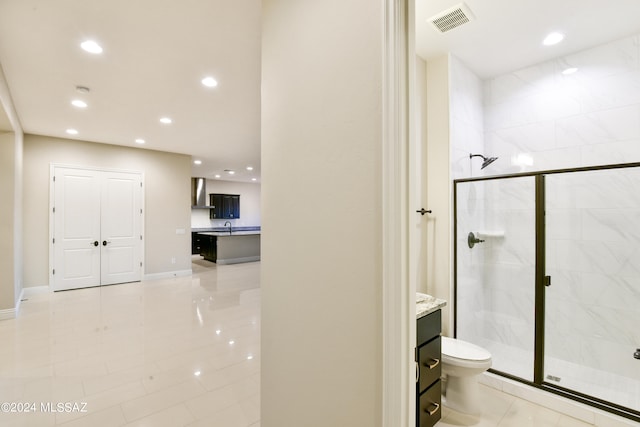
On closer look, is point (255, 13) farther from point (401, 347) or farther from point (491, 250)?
point (491, 250)

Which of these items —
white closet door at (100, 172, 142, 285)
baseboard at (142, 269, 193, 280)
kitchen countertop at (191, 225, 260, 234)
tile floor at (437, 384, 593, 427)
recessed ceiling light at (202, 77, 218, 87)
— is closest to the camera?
tile floor at (437, 384, 593, 427)

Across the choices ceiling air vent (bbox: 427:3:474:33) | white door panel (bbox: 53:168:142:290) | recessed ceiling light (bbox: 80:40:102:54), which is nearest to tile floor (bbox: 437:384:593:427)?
ceiling air vent (bbox: 427:3:474:33)

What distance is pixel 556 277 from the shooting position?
2.81 metres

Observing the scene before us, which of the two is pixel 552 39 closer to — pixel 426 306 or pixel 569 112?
pixel 569 112

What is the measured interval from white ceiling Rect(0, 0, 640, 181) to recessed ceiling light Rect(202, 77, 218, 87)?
10cm

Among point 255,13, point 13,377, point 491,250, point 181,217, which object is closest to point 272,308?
point 255,13

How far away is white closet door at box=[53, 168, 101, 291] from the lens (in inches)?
211

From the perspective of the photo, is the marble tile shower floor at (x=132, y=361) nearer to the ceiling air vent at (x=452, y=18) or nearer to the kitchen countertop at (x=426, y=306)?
the kitchen countertop at (x=426, y=306)

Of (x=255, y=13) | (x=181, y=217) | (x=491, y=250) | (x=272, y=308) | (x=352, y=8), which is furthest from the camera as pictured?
(x=181, y=217)

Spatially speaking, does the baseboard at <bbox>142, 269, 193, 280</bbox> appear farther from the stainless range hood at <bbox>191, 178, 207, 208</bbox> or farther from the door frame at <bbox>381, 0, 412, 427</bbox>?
the door frame at <bbox>381, 0, 412, 427</bbox>

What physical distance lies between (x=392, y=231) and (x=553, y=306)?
2.84m

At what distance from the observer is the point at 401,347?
3.25 ft

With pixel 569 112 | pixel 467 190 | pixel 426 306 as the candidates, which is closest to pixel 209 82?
pixel 467 190

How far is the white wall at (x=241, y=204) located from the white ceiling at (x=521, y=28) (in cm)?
1004
